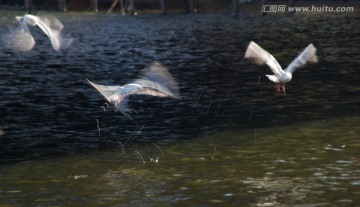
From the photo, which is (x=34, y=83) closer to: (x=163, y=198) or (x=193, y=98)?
(x=193, y=98)

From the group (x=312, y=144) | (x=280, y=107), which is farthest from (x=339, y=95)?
(x=312, y=144)

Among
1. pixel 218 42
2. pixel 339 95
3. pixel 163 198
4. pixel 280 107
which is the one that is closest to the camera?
pixel 163 198

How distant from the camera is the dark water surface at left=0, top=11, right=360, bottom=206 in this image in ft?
54.7

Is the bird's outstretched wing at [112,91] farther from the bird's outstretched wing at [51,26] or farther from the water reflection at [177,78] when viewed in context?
the water reflection at [177,78]

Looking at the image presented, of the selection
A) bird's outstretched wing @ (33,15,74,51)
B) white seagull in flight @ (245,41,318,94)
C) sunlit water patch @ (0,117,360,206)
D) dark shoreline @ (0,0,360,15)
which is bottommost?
sunlit water patch @ (0,117,360,206)

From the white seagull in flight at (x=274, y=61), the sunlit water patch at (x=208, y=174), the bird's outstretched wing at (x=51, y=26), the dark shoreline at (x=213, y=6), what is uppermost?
the dark shoreline at (x=213, y=6)

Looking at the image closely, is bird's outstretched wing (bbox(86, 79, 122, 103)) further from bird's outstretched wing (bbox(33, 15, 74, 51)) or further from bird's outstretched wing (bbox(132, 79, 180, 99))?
bird's outstretched wing (bbox(33, 15, 74, 51))

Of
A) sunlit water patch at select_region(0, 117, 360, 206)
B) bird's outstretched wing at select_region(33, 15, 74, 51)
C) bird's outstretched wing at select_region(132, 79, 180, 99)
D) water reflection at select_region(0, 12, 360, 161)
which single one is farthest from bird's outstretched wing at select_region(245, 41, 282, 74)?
bird's outstretched wing at select_region(33, 15, 74, 51)

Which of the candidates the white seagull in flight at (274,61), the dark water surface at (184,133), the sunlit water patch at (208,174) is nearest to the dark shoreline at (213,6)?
the dark water surface at (184,133)

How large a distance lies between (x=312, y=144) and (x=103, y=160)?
16.6 ft

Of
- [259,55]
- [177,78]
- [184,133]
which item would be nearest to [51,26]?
[184,133]

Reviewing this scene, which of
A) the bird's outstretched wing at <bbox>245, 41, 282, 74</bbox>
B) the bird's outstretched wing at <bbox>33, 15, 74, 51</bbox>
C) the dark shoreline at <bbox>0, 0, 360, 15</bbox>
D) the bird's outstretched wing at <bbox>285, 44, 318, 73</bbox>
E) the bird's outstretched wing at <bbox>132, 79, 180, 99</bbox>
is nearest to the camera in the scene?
the bird's outstretched wing at <bbox>132, 79, 180, 99</bbox>

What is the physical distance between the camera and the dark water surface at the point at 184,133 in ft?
54.7

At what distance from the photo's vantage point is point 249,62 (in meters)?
40.8
